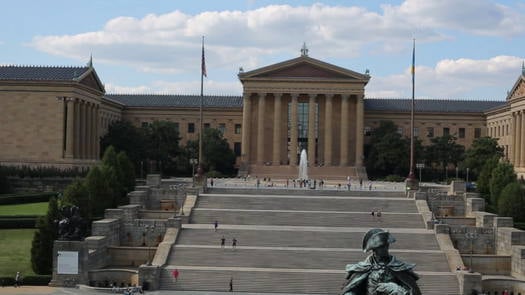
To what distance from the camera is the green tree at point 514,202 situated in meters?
64.4

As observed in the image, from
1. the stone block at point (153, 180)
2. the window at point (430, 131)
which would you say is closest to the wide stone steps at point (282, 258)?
the stone block at point (153, 180)

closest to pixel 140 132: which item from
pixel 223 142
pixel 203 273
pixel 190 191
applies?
pixel 223 142

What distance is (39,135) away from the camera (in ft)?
329

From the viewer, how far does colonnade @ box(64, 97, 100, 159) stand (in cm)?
10056

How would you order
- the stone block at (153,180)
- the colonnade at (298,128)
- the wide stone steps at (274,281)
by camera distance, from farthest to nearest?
the colonnade at (298,128), the stone block at (153,180), the wide stone steps at (274,281)

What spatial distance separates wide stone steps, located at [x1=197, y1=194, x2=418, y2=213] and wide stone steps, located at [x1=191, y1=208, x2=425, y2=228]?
1.84 m

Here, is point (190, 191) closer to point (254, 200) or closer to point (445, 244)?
point (254, 200)

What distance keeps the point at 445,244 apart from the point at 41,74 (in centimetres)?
6379

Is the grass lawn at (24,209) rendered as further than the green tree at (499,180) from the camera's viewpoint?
No

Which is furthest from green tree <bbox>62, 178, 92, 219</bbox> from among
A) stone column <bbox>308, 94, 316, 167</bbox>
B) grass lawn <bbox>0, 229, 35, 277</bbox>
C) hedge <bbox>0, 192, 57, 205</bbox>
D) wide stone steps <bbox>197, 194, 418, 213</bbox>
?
stone column <bbox>308, 94, 316, 167</bbox>

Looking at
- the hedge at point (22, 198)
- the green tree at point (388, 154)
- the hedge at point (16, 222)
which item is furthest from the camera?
the green tree at point (388, 154)

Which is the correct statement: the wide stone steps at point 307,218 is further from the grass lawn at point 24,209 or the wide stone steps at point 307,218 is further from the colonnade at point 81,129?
the colonnade at point 81,129

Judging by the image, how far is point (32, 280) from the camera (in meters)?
48.2

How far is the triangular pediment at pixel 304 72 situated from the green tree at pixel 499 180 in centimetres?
4745
